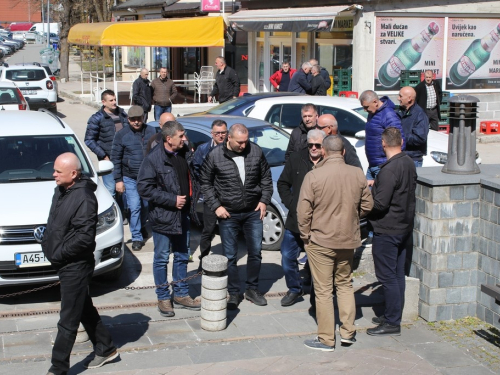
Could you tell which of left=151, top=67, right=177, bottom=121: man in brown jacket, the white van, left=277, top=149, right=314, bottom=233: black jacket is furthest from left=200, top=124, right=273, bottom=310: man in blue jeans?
the white van

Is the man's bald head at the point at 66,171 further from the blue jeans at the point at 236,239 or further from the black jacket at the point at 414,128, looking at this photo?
the black jacket at the point at 414,128

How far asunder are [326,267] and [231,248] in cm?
135

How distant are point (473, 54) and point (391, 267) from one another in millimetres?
14317

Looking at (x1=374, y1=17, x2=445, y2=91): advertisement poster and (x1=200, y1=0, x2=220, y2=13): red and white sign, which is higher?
(x1=200, y1=0, x2=220, y2=13): red and white sign

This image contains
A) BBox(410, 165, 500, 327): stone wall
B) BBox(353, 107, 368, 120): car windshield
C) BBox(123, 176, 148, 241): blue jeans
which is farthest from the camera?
BBox(353, 107, 368, 120): car windshield

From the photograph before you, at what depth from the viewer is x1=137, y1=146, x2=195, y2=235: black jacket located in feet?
22.3

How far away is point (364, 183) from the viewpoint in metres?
6.07

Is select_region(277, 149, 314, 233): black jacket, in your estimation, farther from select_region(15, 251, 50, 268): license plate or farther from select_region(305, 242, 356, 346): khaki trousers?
select_region(15, 251, 50, 268): license plate

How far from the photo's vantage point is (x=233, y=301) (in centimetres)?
717

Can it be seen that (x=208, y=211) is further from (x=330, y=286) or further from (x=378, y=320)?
(x=378, y=320)

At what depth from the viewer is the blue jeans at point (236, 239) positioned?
7.12 meters

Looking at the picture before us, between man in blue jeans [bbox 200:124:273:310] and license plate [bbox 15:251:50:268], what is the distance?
66.2 inches

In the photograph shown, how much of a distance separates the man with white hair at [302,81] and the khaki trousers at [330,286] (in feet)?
31.7

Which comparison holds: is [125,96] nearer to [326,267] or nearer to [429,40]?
[429,40]
